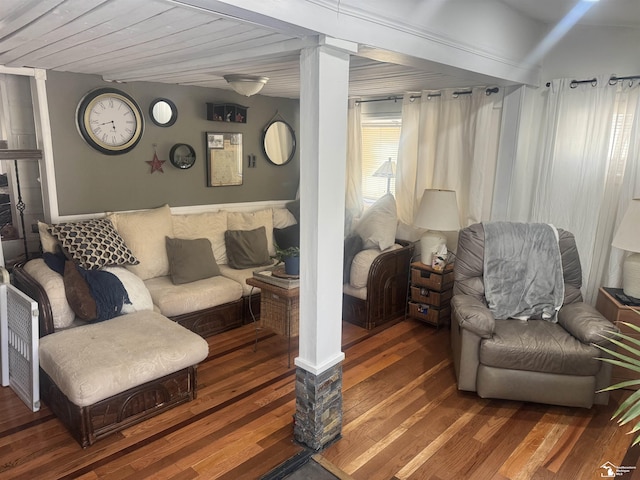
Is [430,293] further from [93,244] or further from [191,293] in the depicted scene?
[93,244]

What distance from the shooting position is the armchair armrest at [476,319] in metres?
2.74

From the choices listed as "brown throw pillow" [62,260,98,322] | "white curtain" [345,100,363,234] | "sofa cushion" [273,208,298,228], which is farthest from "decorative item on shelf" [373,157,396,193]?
"brown throw pillow" [62,260,98,322]

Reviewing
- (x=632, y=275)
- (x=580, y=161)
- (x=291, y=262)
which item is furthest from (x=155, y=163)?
(x=632, y=275)

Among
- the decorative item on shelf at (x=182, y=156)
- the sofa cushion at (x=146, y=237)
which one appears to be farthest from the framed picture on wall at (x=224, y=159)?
the sofa cushion at (x=146, y=237)

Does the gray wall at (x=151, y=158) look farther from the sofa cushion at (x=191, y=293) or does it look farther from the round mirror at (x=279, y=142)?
the sofa cushion at (x=191, y=293)

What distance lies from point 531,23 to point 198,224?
313 cm

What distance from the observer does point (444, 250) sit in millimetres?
3838

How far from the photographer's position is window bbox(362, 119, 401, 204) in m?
4.69

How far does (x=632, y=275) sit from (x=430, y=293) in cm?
147

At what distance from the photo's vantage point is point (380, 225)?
159 inches

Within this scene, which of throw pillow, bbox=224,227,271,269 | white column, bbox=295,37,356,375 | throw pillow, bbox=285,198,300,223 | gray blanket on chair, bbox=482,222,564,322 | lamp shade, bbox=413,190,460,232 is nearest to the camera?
white column, bbox=295,37,356,375

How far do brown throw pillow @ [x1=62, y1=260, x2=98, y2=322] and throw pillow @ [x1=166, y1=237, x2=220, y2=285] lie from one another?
0.81 meters

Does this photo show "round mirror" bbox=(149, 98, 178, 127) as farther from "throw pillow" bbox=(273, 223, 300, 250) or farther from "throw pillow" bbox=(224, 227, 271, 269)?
"throw pillow" bbox=(273, 223, 300, 250)

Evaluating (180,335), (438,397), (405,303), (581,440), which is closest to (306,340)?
(180,335)
